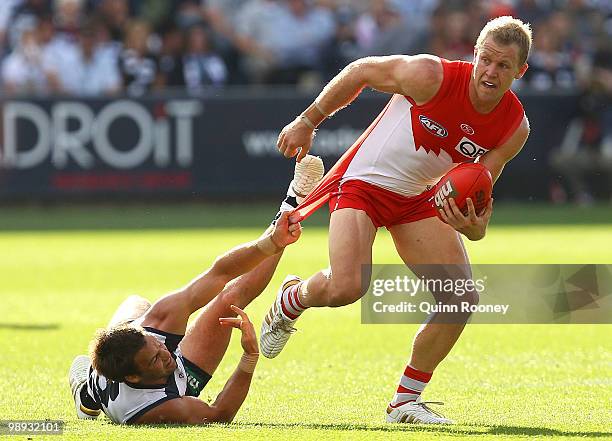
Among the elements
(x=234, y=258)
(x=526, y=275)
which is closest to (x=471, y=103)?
(x=234, y=258)

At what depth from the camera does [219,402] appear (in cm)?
701

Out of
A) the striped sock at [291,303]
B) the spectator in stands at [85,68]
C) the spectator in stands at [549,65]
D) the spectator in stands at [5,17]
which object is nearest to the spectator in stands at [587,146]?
the spectator in stands at [549,65]

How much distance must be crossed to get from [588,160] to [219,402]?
15318 millimetres

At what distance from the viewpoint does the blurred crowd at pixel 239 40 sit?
21.0 metres

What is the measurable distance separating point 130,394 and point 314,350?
10.4 feet

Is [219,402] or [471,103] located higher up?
[471,103]

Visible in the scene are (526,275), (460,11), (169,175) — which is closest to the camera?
(526,275)

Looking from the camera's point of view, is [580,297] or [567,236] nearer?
[580,297]

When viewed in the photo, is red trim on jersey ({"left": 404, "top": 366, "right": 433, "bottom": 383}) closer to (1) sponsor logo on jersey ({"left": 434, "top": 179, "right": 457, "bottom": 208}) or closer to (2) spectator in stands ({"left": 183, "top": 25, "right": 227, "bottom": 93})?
(1) sponsor logo on jersey ({"left": 434, "top": 179, "right": 457, "bottom": 208})

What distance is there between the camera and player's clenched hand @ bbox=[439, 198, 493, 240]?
7.05 m

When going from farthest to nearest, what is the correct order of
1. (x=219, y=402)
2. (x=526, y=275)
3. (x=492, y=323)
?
(x=526, y=275), (x=492, y=323), (x=219, y=402)

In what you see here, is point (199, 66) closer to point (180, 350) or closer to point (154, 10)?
point (154, 10)

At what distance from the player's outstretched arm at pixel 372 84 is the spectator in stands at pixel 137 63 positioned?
45.4ft

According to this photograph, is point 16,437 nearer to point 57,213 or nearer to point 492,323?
point 492,323
